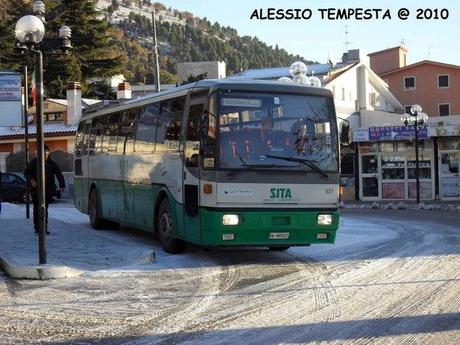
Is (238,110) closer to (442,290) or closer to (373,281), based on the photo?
(373,281)

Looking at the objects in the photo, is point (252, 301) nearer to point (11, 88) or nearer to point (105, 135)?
point (105, 135)

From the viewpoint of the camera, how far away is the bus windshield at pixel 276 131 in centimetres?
1006

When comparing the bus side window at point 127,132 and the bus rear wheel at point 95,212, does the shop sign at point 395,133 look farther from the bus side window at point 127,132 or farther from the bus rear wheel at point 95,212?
the bus side window at point 127,132

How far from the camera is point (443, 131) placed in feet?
93.8

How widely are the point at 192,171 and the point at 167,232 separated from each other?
1.66m

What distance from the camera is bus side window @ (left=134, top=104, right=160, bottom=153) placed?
12.3 m

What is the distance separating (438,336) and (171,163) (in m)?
6.12

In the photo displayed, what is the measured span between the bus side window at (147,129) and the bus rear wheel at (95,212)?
324cm

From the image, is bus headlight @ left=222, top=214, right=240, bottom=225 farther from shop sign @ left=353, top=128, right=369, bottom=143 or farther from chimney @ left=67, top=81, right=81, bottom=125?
chimney @ left=67, top=81, right=81, bottom=125

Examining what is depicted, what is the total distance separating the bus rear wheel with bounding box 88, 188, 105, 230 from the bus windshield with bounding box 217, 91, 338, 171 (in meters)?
6.51

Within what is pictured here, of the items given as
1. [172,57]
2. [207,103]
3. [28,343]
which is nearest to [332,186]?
[207,103]

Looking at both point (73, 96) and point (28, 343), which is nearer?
point (28, 343)

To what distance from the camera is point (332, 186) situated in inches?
413

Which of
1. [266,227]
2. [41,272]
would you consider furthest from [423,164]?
[41,272]
